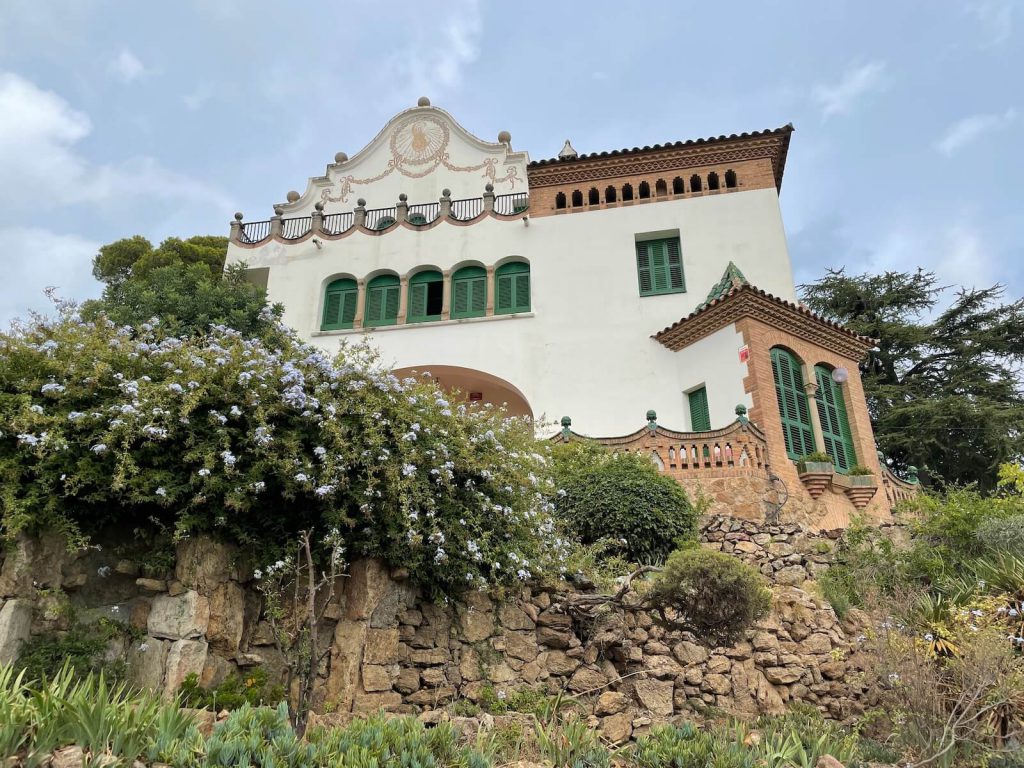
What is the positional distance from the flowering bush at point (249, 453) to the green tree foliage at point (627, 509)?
2.39 metres

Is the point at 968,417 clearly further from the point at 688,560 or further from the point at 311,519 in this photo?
the point at 311,519

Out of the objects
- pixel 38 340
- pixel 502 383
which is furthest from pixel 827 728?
pixel 502 383

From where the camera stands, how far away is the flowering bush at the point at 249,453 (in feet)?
22.0

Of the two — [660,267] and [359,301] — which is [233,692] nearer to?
[359,301]

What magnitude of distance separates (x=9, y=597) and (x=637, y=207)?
1608 cm

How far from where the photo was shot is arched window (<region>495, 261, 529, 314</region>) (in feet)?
61.5

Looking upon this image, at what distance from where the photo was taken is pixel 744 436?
13516mm

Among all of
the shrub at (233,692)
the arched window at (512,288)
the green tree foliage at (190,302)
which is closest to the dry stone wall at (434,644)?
the shrub at (233,692)

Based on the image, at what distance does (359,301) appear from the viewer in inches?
762

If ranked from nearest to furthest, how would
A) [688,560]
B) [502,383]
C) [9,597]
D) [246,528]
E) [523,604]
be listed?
1. [9,597]
2. [246,528]
3. [688,560]
4. [523,604]
5. [502,383]

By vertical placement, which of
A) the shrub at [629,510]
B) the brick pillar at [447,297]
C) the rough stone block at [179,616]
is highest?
the brick pillar at [447,297]

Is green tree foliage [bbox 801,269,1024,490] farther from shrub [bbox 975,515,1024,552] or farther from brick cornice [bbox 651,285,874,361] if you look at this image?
shrub [bbox 975,515,1024,552]

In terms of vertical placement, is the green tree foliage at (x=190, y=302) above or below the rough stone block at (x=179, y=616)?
above

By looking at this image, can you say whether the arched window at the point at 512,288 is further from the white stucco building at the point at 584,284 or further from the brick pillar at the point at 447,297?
the brick pillar at the point at 447,297
